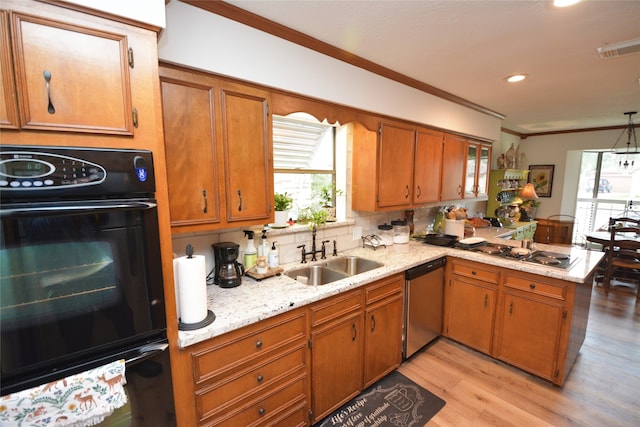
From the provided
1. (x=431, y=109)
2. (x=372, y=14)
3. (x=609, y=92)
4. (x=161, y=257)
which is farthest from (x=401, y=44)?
(x=609, y=92)

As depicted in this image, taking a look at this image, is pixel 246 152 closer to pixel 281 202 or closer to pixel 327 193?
pixel 281 202

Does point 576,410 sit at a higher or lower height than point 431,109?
lower

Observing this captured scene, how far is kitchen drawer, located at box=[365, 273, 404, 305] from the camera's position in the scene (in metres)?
2.06

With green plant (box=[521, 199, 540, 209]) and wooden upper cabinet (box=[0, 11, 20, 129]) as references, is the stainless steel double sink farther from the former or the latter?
green plant (box=[521, 199, 540, 209])

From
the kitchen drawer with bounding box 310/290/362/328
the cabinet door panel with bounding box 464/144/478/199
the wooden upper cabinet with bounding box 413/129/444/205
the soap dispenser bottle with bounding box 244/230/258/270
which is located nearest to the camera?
the kitchen drawer with bounding box 310/290/362/328

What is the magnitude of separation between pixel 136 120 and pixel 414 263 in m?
2.15

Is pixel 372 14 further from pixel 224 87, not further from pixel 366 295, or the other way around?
pixel 366 295

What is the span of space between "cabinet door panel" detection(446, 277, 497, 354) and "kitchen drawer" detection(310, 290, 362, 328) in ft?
4.28

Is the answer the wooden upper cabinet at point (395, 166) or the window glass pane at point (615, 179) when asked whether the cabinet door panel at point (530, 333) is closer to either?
the wooden upper cabinet at point (395, 166)

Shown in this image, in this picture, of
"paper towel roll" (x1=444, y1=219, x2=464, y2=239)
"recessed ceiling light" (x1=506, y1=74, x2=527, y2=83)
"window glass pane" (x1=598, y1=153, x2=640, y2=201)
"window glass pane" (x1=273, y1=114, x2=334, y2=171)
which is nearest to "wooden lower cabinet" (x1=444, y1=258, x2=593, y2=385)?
"paper towel roll" (x1=444, y1=219, x2=464, y2=239)

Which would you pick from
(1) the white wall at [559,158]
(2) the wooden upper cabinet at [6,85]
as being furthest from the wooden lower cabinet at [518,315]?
(1) the white wall at [559,158]

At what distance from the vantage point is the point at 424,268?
8.25 feet

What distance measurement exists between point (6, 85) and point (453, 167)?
12.2ft

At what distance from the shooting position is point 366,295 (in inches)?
80.1
